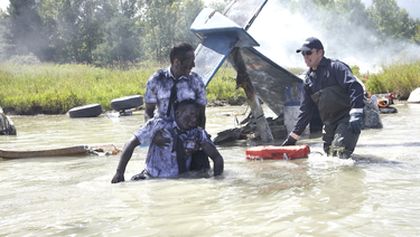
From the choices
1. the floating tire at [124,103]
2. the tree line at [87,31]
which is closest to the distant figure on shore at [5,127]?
the floating tire at [124,103]

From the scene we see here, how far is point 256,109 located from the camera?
7504 millimetres

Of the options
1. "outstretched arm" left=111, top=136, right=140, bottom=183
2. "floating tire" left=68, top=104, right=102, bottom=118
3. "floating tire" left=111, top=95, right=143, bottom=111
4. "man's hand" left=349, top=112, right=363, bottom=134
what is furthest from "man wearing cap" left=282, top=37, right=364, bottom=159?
"floating tire" left=68, top=104, right=102, bottom=118

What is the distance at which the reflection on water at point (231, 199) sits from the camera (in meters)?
2.96

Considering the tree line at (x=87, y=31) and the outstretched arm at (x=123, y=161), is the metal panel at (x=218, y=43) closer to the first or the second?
the outstretched arm at (x=123, y=161)

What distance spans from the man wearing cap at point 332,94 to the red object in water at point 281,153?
0.52 feet

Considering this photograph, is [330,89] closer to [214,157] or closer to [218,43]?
[214,157]

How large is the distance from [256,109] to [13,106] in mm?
11438

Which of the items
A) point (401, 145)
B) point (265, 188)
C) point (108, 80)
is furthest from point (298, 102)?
point (108, 80)

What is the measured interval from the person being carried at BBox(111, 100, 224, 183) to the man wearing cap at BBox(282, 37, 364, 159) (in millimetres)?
1282

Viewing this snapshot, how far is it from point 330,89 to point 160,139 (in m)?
1.87

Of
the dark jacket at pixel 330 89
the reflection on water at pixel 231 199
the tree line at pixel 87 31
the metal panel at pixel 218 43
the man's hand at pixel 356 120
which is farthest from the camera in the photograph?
the tree line at pixel 87 31

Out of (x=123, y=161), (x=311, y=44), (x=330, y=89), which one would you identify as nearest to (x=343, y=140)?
(x=330, y=89)

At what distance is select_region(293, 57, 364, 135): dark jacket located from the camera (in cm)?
519

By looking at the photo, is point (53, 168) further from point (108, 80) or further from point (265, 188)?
point (108, 80)
